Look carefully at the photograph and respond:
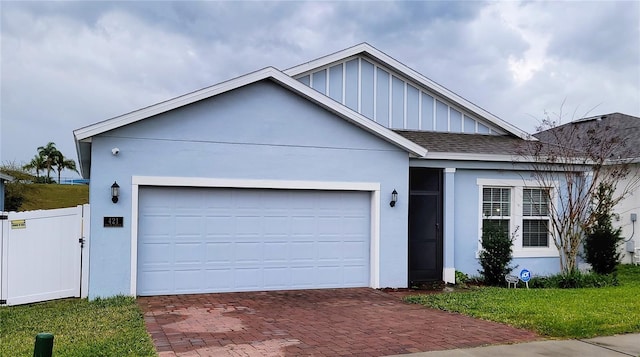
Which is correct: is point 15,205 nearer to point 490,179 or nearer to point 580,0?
point 490,179

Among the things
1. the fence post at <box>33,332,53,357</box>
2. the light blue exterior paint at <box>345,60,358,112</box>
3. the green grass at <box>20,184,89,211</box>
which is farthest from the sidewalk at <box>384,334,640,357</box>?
the green grass at <box>20,184,89,211</box>


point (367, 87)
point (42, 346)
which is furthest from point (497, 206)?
point (42, 346)

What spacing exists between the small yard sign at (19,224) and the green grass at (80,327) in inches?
56.2

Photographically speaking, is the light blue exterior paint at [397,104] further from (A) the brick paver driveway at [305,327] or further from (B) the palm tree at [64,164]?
(B) the palm tree at [64,164]

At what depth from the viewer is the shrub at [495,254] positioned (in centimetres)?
1338

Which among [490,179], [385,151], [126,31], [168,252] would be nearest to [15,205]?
[126,31]

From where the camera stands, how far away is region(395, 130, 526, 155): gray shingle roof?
13.8 meters

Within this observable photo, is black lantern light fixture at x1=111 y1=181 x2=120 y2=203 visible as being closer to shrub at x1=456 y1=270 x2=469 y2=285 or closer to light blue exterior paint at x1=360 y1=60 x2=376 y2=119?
light blue exterior paint at x1=360 y1=60 x2=376 y2=119

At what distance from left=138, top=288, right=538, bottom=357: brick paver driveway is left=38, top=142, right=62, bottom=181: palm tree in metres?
50.7

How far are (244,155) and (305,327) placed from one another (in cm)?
441

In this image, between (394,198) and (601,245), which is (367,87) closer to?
(394,198)

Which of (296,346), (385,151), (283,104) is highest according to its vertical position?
(283,104)

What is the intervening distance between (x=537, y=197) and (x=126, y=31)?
38.5 feet

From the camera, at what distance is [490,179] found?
14039mm
